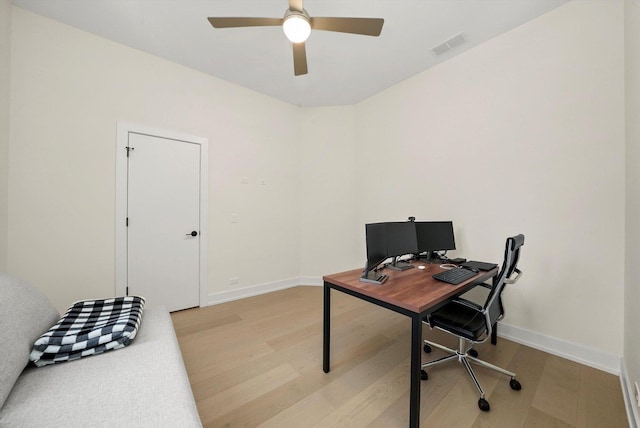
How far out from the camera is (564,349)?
6.73 feet

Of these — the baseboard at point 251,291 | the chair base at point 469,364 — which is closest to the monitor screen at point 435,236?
the chair base at point 469,364

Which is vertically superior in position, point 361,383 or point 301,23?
point 301,23

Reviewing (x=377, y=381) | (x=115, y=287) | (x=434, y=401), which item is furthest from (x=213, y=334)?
(x=434, y=401)

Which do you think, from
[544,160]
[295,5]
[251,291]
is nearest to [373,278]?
[544,160]

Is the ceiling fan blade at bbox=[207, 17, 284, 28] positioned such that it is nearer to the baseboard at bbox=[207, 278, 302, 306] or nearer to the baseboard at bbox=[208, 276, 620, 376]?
the baseboard at bbox=[207, 278, 302, 306]

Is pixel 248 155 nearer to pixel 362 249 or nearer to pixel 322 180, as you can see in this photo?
pixel 322 180

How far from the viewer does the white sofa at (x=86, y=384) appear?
0.85 meters

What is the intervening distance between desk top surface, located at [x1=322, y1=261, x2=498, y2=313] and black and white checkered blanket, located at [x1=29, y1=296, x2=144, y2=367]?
4.26 ft

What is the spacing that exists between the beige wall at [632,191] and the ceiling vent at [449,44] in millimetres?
1101

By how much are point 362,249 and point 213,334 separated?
241 cm

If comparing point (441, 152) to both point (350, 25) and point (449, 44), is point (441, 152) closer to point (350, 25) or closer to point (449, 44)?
point (449, 44)

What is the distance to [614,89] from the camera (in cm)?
187

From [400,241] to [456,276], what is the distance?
55 centimetres

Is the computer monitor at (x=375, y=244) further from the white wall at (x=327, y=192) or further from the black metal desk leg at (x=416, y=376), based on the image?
the white wall at (x=327, y=192)
